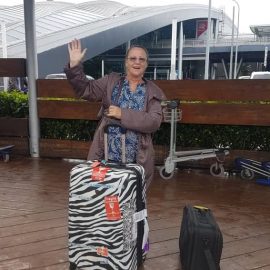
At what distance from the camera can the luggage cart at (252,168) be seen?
4.50 meters

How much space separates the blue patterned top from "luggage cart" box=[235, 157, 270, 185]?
8.52 ft

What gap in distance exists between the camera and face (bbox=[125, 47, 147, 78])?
2.38 m

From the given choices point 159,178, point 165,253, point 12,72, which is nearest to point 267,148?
point 159,178

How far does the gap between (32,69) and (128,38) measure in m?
38.1

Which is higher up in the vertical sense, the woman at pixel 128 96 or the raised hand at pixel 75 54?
the raised hand at pixel 75 54

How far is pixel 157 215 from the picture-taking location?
3420mm

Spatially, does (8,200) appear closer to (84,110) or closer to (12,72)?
(84,110)

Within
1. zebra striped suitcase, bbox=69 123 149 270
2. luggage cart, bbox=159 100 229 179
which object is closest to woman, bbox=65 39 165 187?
zebra striped suitcase, bbox=69 123 149 270

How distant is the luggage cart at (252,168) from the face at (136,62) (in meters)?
2.71

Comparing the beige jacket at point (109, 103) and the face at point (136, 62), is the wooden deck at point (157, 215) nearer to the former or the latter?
the beige jacket at point (109, 103)

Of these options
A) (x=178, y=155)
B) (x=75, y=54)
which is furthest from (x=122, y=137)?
(x=178, y=155)

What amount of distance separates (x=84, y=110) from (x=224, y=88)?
199cm

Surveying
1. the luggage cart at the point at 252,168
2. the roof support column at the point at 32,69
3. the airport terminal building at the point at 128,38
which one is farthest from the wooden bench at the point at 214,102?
the airport terminal building at the point at 128,38

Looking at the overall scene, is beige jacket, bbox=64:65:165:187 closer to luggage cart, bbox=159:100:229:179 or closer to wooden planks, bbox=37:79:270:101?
luggage cart, bbox=159:100:229:179
